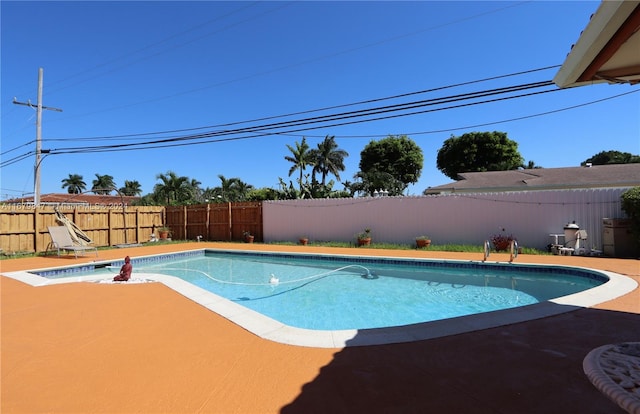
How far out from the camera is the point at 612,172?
17.3 meters

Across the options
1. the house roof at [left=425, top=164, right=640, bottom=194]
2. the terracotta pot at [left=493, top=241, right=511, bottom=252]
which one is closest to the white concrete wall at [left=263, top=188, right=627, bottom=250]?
the terracotta pot at [left=493, top=241, right=511, bottom=252]

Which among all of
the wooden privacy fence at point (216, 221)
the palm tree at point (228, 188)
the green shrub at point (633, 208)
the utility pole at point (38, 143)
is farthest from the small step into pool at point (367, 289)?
the palm tree at point (228, 188)

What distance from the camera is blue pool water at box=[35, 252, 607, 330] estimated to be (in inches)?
244

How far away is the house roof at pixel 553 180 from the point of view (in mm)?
16109

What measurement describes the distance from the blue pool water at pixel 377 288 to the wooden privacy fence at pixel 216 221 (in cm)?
602

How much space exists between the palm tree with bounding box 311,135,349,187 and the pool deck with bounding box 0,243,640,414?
92.4 feet

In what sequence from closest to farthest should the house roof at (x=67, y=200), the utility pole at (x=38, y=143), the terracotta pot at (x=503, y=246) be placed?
the terracotta pot at (x=503, y=246), the utility pole at (x=38, y=143), the house roof at (x=67, y=200)

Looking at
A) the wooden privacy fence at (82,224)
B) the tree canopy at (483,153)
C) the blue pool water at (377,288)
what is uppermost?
the tree canopy at (483,153)

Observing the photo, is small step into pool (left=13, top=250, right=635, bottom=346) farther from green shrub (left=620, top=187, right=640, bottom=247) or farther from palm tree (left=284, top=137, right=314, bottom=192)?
palm tree (left=284, top=137, right=314, bottom=192)

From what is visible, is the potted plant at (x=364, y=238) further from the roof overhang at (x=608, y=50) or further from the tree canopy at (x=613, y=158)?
the tree canopy at (x=613, y=158)

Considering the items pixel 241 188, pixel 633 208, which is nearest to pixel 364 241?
pixel 633 208

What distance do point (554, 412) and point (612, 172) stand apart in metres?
21.0

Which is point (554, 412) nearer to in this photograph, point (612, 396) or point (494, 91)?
point (612, 396)

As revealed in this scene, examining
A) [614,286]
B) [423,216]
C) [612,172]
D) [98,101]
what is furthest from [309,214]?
[612,172]
